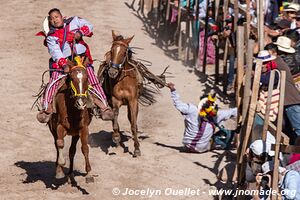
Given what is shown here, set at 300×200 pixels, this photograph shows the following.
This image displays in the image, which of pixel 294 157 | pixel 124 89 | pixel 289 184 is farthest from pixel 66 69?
pixel 289 184

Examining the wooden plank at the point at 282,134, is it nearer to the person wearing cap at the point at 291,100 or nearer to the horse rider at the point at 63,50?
the person wearing cap at the point at 291,100

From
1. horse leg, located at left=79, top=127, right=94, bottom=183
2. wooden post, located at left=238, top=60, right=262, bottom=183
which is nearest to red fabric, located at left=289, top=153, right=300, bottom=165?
wooden post, located at left=238, top=60, right=262, bottom=183

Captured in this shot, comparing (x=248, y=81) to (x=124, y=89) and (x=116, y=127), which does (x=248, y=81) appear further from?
(x=116, y=127)

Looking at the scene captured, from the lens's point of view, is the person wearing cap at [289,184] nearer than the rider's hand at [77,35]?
Yes

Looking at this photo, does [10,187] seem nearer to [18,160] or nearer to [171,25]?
[18,160]

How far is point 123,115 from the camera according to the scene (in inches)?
693

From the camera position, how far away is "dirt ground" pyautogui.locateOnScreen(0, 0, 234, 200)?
13.2 m

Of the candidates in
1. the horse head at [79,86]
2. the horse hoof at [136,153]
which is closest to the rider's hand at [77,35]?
the horse head at [79,86]

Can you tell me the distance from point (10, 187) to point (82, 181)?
3.84ft

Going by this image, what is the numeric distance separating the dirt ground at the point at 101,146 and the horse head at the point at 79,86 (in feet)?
5.57

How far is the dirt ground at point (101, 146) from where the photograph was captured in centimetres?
1323

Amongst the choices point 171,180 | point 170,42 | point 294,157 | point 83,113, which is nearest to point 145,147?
point 171,180

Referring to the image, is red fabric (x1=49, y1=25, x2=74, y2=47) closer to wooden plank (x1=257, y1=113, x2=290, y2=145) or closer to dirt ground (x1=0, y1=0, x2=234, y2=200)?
dirt ground (x1=0, y1=0, x2=234, y2=200)

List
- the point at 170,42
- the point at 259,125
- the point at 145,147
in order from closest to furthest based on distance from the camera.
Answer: the point at 259,125 < the point at 145,147 < the point at 170,42
